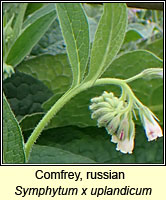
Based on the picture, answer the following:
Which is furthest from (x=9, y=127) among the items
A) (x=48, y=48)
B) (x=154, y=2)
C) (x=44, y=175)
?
(x=48, y=48)

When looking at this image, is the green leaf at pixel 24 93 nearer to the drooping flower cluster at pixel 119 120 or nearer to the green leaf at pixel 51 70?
the green leaf at pixel 51 70

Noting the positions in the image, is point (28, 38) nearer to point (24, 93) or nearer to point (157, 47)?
point (24, 93)

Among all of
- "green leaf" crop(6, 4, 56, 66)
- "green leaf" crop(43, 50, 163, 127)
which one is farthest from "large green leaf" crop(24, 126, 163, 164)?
"green leaf" crop(6, 4, 56, 66)

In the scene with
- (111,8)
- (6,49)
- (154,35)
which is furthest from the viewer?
(154,35)

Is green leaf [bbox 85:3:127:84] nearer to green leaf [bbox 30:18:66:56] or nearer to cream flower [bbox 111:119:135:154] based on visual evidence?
cream flower [bbox 111:119:135:154]

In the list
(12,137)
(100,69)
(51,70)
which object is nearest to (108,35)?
(100,69)

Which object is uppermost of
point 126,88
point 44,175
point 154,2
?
point 154,2

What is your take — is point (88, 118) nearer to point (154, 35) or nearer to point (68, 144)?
point (68, 144)
